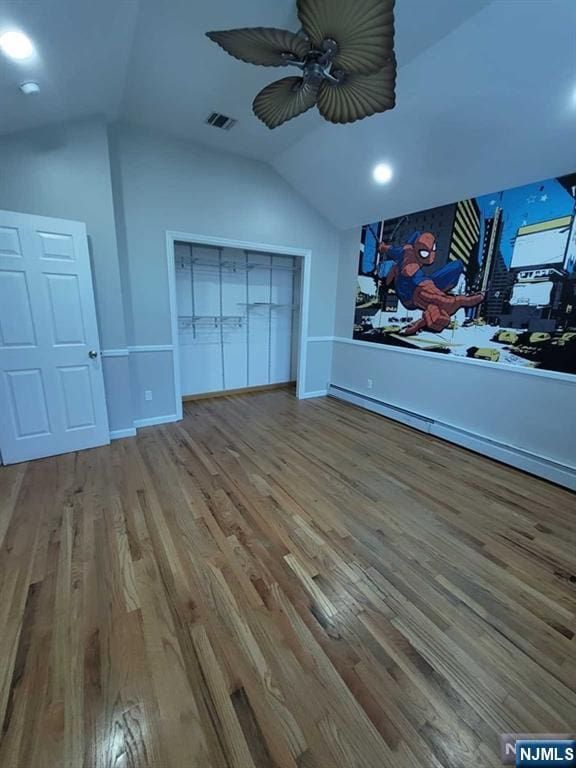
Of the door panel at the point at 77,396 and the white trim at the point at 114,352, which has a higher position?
the white trim at the point at 114,352

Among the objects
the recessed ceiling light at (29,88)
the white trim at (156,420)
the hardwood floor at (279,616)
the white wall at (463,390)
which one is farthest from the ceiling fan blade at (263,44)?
the white trim at (156,420)

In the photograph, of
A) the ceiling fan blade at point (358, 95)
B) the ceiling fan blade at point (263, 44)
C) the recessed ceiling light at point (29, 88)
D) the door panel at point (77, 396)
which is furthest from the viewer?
the door panel at point (77, 396)

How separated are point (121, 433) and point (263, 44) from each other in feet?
10.8

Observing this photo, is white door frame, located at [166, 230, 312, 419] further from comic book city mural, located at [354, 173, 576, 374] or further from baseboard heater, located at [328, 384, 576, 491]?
baseboard heater, located at [328, 384, 576, 491]

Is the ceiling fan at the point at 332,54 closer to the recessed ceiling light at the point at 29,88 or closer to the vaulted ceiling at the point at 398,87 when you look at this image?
the vaulted ceiling at the point at 398,87

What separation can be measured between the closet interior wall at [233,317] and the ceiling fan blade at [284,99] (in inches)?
99.4

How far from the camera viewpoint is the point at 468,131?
2471 millimetres

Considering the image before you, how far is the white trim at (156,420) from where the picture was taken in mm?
3584

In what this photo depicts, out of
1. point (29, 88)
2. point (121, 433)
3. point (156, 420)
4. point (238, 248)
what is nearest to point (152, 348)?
point (156, 420)

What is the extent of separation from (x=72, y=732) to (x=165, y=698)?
0.95ft

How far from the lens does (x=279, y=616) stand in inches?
57.3

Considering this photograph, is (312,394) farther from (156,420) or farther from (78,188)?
(78,188)

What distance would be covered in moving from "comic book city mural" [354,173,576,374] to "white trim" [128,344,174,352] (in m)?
2.71

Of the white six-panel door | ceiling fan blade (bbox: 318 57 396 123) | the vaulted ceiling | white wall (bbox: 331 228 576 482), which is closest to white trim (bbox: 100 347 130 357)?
the white six-panel door
